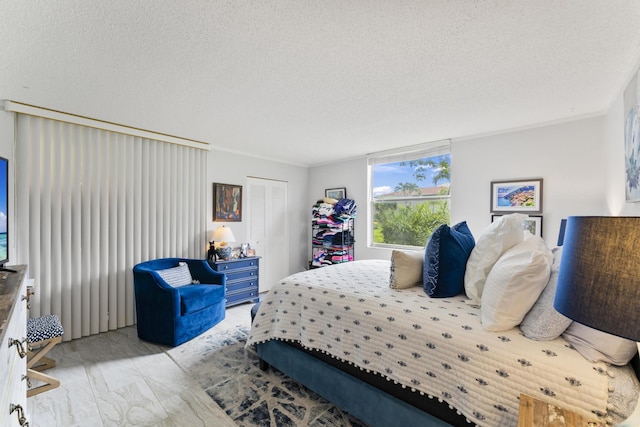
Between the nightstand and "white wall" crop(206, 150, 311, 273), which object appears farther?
"white wall" crop(206, 150, 311, 273)

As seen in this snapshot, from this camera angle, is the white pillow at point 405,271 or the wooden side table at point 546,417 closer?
the wooden side table at point 546,417

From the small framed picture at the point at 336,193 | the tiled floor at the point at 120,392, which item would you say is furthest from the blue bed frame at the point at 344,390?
the small framed picture at the point at 336,193

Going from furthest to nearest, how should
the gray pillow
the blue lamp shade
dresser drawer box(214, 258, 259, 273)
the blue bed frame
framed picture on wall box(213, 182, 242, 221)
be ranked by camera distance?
framed picture on wall box(213, 182, 242, 221) → dresser drawer box(214, 258, 259, 273) → the blue bed frame → the gray pillow → the blue lamp shade

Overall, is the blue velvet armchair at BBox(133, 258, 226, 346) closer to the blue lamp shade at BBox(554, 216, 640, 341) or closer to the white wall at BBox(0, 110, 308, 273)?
the white wall at BBox(0, 110, 308, 273)

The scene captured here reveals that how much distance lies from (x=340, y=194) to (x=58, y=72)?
390cm

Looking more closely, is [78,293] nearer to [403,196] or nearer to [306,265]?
[306,265]

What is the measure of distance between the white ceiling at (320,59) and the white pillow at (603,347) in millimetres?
1552

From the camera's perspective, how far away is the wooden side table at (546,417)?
92cm

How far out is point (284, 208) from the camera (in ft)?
17.4

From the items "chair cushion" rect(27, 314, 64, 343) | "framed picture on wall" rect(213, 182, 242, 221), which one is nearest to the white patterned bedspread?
"chair cushion" rect(27, 314, 64, 343)

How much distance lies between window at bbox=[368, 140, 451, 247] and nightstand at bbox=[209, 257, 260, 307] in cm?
201

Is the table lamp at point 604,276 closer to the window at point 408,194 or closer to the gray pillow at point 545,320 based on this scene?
the gray pillow at point 545,320

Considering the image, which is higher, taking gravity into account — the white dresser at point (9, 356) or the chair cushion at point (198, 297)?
the white dresser at point (9, 356)

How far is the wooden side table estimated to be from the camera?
92 cm
